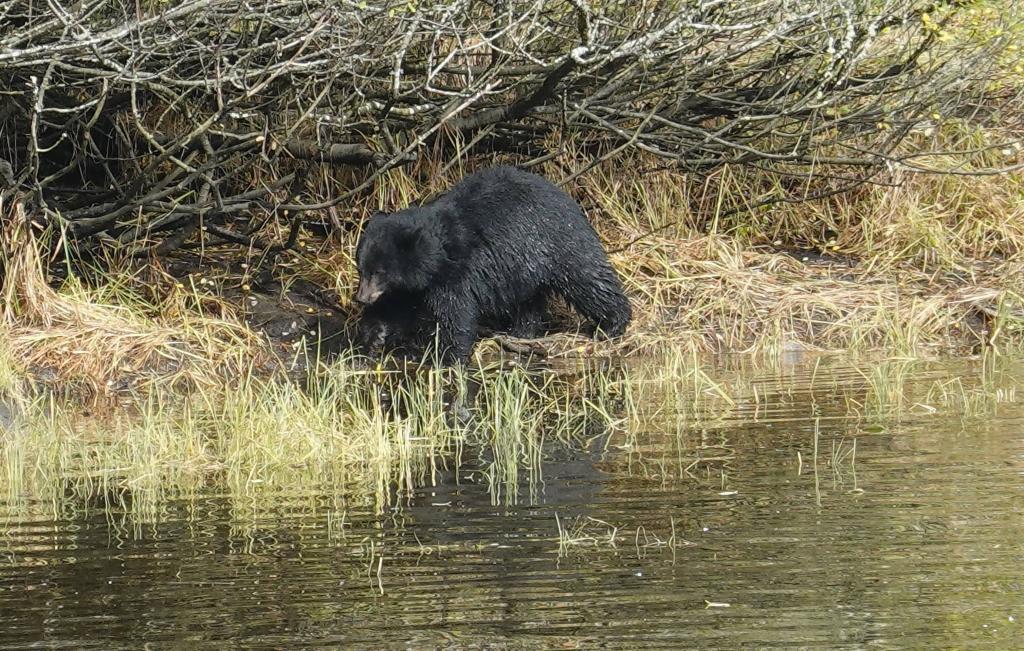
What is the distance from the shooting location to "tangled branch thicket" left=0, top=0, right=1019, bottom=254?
954 cm

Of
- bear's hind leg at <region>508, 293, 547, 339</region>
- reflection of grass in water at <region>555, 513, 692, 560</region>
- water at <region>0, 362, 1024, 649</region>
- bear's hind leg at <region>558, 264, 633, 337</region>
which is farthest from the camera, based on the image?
bear's hind leg at <region>508, 293, 547, 339</region>

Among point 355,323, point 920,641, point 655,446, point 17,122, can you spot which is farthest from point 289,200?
point 920,641

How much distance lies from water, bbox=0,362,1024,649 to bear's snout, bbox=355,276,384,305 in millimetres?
3661

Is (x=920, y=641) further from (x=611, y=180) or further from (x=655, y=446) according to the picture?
(x=611, y=180)

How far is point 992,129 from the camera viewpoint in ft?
44.4

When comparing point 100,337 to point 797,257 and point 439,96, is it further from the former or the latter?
point 797,257

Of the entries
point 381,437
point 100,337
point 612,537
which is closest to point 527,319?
point 100,337

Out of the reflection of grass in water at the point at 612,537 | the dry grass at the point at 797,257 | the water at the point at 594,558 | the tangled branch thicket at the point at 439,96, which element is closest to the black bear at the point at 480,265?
the dry grass at the point at 797,257

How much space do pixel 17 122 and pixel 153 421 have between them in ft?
16.0

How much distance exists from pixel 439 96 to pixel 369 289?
7.12 feet

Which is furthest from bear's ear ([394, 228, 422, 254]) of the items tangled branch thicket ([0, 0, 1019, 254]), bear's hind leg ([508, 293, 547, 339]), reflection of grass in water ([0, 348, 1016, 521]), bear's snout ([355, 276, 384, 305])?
reflection of grass in water ([0, 348, 1016, 521])

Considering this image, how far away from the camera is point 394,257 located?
33.7 feet

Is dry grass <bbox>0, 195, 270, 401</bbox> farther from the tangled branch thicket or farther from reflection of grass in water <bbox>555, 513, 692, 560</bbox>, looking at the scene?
reflection of grass in water <bbox>555, 513, 692, 560</bbox>

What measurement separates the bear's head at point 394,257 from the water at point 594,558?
3.63 metres
